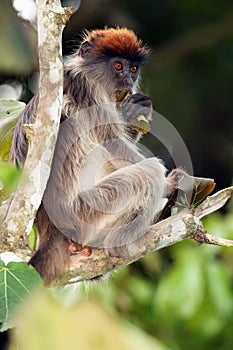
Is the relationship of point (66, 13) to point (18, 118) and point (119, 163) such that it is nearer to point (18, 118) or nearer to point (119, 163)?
point (18, 118)

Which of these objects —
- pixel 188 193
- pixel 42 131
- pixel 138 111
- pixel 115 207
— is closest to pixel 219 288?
pixel 115 207

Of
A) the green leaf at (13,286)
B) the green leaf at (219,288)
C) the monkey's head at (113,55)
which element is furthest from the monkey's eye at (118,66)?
the green leaf at (13,286)

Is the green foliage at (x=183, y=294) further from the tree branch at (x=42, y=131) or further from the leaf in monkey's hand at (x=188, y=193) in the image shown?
the tree branch at (x=42, y=131)

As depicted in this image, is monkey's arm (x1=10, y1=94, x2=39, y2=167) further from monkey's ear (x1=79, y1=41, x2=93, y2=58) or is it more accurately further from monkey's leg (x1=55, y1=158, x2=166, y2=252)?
monkey's ear (x1=79, y1=41, x2=93, y2=58)

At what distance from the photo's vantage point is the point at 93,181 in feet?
9.78

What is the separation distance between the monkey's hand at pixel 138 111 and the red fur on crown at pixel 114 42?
551 millimetres

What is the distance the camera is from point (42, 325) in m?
0.44

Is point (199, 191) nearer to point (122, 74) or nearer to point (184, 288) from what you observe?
point (122, 74)

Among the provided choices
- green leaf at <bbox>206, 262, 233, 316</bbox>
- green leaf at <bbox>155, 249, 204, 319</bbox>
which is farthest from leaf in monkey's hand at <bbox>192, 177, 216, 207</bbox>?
green leaf at <bbox>206, 262, 233, 316</bbox>

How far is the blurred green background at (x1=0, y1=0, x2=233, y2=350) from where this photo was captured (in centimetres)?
465

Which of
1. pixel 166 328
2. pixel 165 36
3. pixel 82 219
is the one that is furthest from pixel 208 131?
pixel 82 219

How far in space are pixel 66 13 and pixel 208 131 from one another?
22.6 ft

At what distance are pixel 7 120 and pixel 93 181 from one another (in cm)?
47

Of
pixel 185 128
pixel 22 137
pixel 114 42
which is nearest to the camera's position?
pixel 22 137
